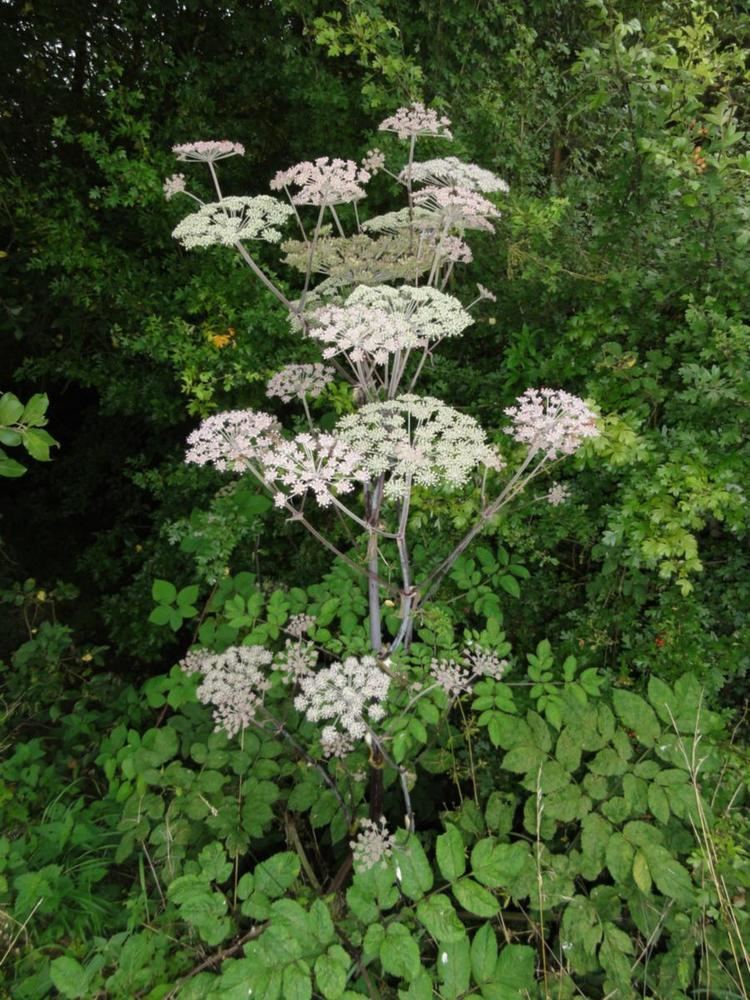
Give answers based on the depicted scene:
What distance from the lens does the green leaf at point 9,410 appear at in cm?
132

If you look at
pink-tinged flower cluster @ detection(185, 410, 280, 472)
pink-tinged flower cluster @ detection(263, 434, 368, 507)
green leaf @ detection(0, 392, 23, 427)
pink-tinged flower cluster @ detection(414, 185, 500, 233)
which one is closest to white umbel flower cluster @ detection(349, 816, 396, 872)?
pink-tinged flower cluster @ detection(263, 434, 368, 507)

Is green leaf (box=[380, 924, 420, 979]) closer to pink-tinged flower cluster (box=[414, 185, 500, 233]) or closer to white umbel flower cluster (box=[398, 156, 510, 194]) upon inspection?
A: pink-tinged flower cluster (box=[414, 185, 500, 233])

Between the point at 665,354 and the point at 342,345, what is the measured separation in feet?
5.08

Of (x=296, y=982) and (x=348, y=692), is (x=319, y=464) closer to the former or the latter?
(x=348, y=692)

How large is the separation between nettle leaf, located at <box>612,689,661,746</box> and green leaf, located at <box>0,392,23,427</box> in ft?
6.21

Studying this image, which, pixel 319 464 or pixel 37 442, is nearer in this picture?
pixel 37 442

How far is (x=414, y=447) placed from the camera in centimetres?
162

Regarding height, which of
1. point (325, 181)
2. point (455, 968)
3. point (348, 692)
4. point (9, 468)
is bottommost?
point (455, 968)

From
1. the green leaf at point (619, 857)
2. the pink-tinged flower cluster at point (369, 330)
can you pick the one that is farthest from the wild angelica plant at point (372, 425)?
the green leaf at point (619, 857)

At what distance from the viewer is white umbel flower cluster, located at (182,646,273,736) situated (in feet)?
6.07

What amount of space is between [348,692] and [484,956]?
76 cm

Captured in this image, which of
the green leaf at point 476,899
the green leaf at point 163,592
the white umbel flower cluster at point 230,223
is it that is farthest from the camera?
the green leaf at point 163,592

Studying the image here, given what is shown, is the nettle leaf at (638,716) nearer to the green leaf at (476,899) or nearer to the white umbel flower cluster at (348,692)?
the green leaf at (476,899)

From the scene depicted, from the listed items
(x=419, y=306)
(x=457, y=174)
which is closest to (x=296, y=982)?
(x=419, y=306)
